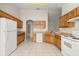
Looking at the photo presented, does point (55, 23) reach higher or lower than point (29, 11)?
lower

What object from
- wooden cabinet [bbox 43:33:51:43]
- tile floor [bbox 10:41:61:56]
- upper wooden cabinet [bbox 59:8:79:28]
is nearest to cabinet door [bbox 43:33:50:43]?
wooden cabinet [bbox 43:33:51:43]

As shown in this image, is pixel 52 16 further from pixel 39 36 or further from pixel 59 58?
pixel 59 58

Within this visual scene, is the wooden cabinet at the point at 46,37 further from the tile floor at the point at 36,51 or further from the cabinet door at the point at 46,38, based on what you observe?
the tile floor at the point at 36,51

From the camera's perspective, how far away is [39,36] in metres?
9.57

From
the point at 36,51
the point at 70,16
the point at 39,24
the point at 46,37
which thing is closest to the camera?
the point at 70,16

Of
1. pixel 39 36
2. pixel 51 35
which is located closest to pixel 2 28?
pixel 51 35

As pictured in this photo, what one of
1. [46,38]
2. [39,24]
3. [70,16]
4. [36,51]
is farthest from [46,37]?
[70,16]

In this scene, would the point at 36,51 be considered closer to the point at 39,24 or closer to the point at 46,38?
the point at 46,38

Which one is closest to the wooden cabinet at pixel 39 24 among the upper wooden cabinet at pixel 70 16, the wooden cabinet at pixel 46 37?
the wooden cabinet at pixel 46 37

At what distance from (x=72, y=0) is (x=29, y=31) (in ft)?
39.4

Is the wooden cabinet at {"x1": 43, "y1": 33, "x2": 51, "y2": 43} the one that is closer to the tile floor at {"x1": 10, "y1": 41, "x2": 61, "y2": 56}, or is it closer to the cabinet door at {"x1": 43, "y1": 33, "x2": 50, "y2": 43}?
the cabinet door at {"x1": 43, "y1": 33, "x2": 50, "y2": 43}

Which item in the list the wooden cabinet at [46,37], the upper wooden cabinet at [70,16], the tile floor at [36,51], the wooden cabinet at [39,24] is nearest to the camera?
the upper wooden cabinet at [70,16]

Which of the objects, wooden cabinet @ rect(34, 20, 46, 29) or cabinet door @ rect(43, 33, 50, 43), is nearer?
cabinet door @ rect(43, 33, 50, 43)

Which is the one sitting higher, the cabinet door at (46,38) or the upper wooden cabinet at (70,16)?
the upper wooden cabinet at (70,16)
